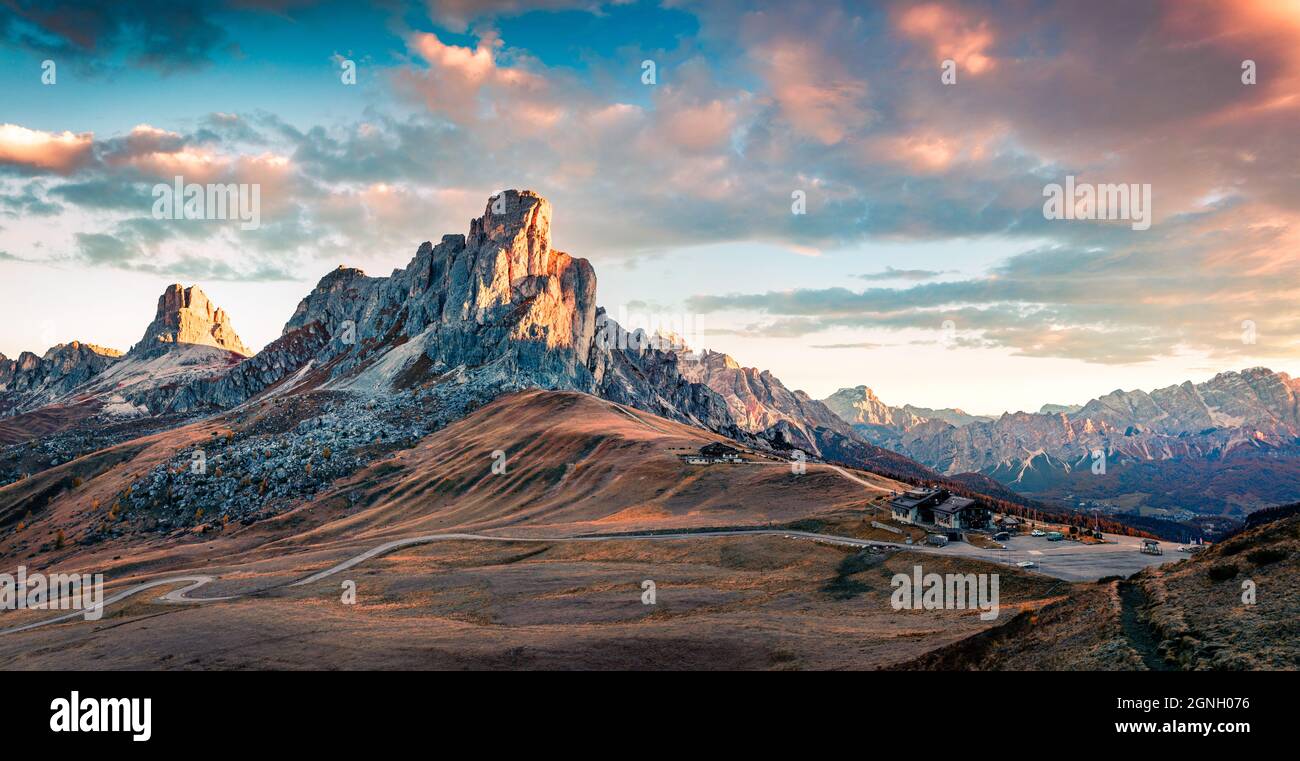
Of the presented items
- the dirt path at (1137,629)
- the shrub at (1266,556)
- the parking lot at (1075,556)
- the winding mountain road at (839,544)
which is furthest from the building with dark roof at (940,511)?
the shrub at (1266,556)

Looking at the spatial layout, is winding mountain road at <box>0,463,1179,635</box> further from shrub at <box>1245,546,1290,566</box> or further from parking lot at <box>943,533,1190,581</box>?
shrub at <box>1245,546,1290,566</box>

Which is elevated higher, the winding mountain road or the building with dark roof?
the building with dark roof

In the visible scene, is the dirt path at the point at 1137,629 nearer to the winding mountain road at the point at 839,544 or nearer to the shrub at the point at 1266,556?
the shrub at the point at 1266,556

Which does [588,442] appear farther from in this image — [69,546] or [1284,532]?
[1284,532]

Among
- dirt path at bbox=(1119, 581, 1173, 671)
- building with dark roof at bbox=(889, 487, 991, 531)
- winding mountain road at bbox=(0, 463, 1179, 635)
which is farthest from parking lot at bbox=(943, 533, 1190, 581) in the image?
dirt path at bbox=(1119, 581, 1173, 671)

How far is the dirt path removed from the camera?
103 ft

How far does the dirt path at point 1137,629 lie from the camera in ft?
103

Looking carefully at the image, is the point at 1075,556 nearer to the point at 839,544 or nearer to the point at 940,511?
the point at 940,511

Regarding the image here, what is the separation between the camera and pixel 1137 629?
115 ft

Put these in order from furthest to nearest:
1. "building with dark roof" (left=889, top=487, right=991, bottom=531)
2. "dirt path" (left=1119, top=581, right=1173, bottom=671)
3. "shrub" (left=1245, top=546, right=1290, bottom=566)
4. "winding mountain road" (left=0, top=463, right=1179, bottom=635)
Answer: "building with dark roof" (left=889, top=487, right=991, bottom=531)
"winding mountain road" (left=0, top=463, right=1179, bottom=635)
"shrub" (left=1245, top=546, right=1290, bottom=566)
"dirt path" (left=1119, top=581, right=1173, bottom=671)

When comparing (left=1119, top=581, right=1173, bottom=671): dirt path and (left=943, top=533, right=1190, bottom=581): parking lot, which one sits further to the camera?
(left=943, top=533, right=1190, bottom=581): parking lot

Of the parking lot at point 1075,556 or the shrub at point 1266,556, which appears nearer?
the shrub at point 1266,556

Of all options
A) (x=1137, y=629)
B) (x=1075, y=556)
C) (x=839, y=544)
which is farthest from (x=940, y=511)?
(x=1137, y=629)

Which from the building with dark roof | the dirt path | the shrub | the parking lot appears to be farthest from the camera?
the building with dark roof
